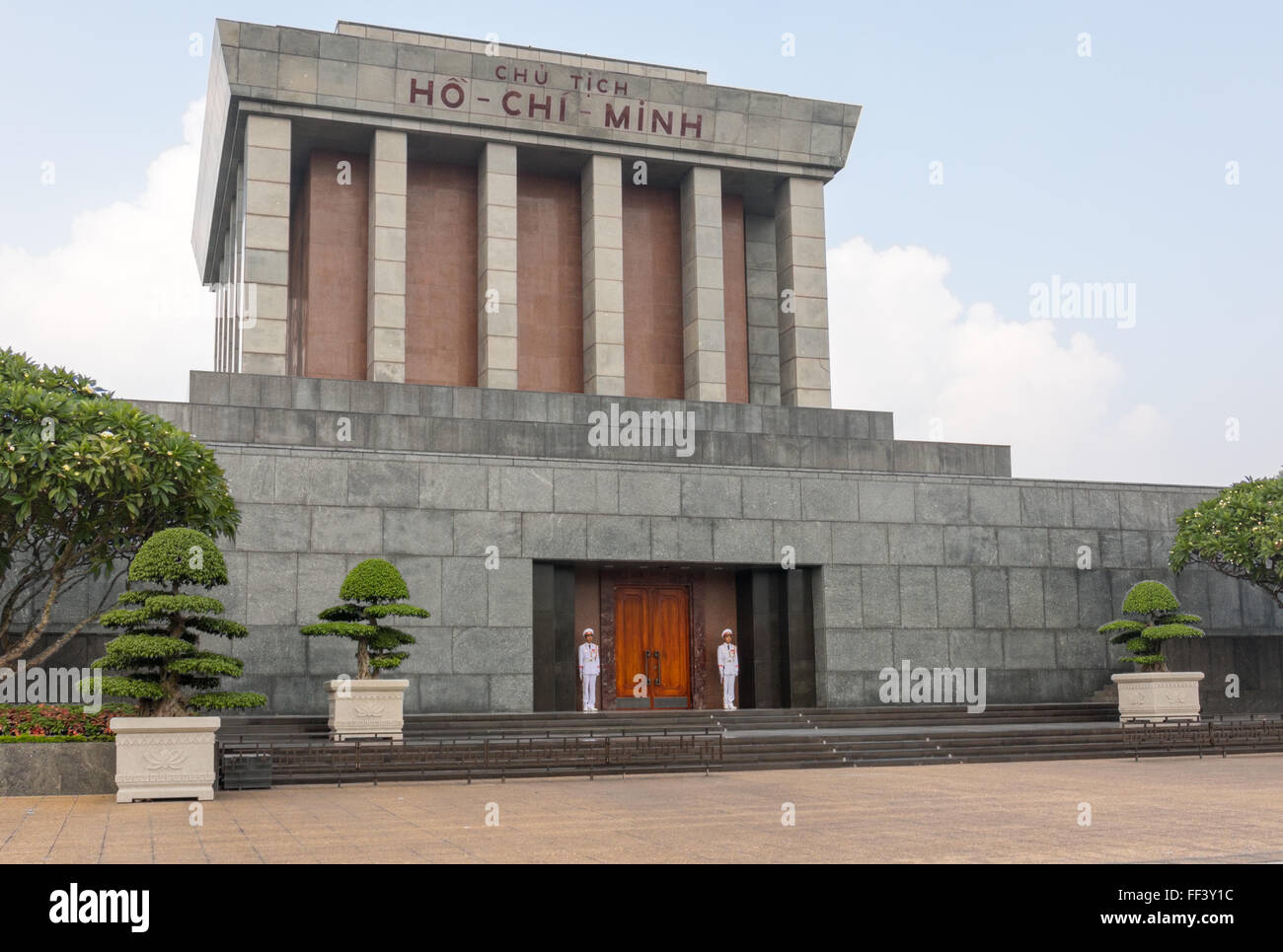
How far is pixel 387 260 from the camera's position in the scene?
30.8 meters

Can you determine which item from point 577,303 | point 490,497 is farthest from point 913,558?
point 577,303

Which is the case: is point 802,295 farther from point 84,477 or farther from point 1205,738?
point 84,477

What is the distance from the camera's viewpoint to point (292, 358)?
3328 cm

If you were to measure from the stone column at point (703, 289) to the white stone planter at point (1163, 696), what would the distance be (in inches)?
494

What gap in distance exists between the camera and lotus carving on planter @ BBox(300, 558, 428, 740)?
2058 cm

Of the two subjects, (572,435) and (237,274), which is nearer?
(572,435)

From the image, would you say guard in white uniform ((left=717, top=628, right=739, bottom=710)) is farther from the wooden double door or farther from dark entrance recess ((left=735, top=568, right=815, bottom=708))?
the wooden double door

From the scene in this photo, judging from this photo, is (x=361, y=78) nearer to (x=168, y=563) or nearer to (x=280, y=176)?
(x=280, y=176)

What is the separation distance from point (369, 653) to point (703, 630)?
8188 millimetres

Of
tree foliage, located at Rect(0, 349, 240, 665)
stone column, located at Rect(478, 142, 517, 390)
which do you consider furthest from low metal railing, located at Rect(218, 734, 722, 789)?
stone column, located at Rect(478, 142, 517, 390)

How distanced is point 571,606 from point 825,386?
11.1m

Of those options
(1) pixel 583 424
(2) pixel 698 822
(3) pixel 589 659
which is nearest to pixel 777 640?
(3) pixel 589 659

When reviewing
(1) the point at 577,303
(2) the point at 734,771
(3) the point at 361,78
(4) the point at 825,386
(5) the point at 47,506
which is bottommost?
(2) the point at 734,771
